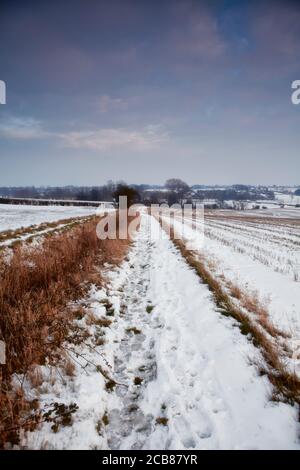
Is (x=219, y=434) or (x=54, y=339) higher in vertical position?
(x=54, y=339)

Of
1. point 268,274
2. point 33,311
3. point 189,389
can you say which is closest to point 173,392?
point 189,389

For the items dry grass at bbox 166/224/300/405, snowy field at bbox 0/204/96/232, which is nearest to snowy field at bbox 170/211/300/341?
dry grass at bbox 166/224/300/405

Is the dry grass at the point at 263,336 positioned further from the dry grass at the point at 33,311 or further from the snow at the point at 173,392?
the dry grass at the point at 33,311

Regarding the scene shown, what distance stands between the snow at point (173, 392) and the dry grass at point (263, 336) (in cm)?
15

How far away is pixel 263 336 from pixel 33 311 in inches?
169

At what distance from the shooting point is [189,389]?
11.2 ft

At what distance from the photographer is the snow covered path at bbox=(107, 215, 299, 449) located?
2697mm

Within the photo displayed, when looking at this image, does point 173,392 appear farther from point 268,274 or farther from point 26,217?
point 26,217

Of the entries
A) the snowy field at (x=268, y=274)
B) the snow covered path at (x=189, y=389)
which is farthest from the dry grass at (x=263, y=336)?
the snowy field at (x=268, y=274)
